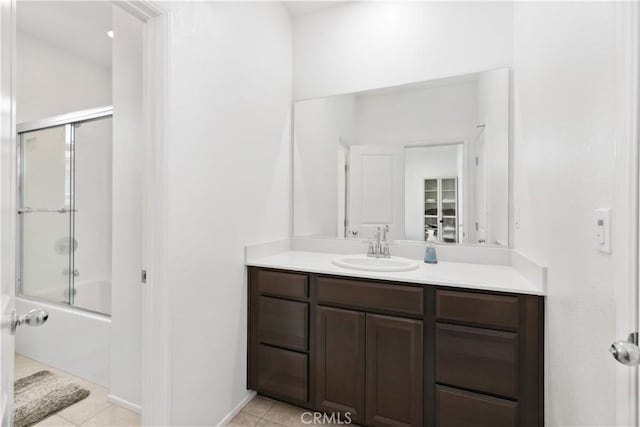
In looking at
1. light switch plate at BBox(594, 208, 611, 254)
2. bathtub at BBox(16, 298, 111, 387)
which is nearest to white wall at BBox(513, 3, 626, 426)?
light switch plate at BBox(594, 208, 611, 254)

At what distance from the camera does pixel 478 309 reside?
138cm

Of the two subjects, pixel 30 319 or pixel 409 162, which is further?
pixel 409 162

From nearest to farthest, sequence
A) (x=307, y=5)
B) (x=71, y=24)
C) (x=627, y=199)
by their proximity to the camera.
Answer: (x=627, y=199), (x=307, y=5), (x=71, y=24)

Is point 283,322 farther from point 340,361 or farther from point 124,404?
point 124,404

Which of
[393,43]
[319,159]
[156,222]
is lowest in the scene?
[156,222]

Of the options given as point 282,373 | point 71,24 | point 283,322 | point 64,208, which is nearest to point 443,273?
point 283,322

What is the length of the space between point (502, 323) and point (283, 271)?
1156 millimetres

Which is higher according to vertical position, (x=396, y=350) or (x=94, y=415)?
(x=396, y=350)

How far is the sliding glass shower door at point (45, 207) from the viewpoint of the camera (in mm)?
2566

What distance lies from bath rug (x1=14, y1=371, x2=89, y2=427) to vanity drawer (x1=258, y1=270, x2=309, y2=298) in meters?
1.37

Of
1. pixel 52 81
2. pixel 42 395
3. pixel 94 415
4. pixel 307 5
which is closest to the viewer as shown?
pixel 94 415

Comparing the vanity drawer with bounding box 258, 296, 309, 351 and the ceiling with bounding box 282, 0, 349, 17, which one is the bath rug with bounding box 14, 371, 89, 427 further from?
the ceiling with bounding box 282, 0, 349, 17

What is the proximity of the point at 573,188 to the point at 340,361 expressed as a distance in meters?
1.35

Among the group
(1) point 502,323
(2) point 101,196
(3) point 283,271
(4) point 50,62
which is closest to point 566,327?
(1) point 502,323
